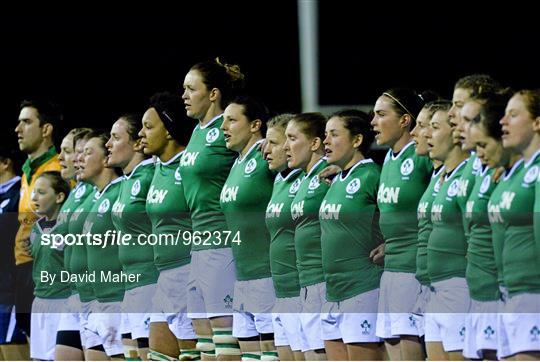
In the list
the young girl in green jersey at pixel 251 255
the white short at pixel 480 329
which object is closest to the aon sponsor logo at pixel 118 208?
the young girl in green jersey at pixel 251 255

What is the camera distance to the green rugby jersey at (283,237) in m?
8.57

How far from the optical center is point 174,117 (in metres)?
9.41

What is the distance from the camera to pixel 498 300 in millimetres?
7168

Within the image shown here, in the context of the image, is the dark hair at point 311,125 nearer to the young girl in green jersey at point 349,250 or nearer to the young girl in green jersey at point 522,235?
the young girl in green jersey at point 349,250

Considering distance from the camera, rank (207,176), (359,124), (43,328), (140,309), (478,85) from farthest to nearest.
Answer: (43,328)
(140,309)
(207,176)
(359,124)
(478,85)

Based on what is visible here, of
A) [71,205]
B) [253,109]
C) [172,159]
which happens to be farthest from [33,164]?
[253,109]

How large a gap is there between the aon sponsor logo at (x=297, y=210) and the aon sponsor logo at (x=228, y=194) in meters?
0.40

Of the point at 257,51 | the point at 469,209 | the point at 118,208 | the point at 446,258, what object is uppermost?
the point at 257,51

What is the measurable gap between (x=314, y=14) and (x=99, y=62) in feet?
5.97

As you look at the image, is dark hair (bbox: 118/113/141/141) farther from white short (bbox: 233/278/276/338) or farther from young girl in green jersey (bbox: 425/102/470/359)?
young girl in green jersey (bbox: 425/102/470/359)

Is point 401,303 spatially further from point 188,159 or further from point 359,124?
point 188,159

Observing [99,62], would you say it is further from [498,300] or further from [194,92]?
[498,300]

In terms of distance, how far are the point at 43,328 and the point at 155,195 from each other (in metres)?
1.81

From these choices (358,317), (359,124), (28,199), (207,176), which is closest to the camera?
(358,317)
